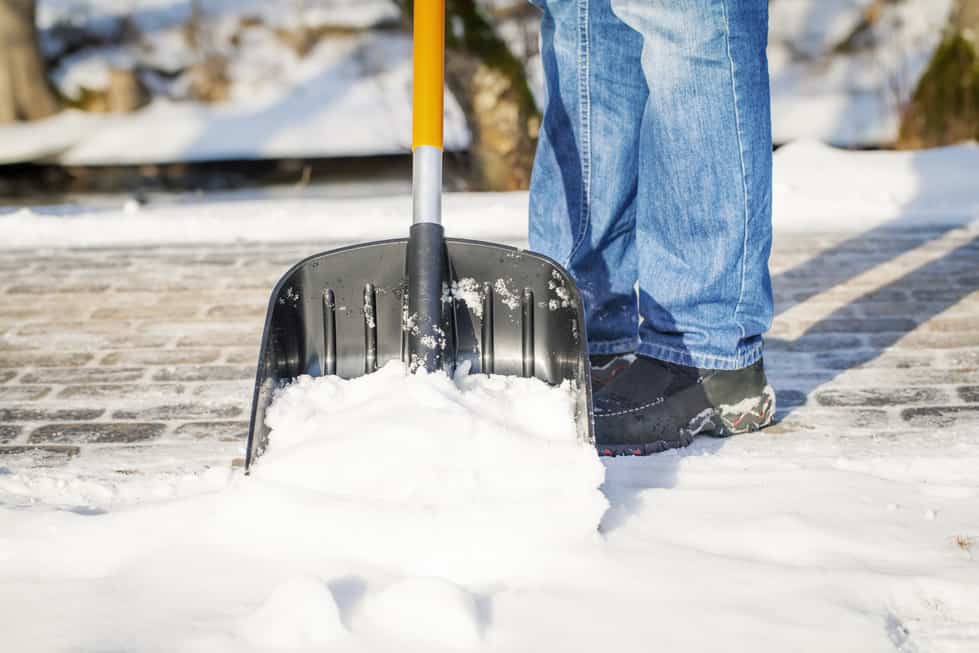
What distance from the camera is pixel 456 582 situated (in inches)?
→ 55.6

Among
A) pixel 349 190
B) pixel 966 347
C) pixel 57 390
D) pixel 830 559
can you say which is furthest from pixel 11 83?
pixel 830 559

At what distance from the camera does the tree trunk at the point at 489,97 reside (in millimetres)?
5766

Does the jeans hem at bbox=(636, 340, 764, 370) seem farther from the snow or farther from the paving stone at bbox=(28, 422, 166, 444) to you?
the paving stone at bbox=(28, 422, 166, 444)

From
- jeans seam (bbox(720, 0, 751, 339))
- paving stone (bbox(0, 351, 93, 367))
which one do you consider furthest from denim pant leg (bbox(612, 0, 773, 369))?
paving stone (bbox(0, 351, 93, 367))

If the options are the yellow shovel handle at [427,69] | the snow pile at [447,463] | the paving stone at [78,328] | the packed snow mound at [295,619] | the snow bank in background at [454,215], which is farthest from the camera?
the snow bank in background at [454,215]

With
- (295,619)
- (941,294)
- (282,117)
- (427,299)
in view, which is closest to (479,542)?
(295,619)

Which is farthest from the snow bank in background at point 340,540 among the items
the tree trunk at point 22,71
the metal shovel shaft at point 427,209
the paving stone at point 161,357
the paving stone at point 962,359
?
the tree trunk at point 22,71

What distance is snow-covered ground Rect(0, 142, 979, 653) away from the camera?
1.33 m

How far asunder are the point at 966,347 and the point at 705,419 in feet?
3.08

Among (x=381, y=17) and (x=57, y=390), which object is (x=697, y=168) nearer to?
(x=57, y=390)

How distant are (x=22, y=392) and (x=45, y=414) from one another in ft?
0.59

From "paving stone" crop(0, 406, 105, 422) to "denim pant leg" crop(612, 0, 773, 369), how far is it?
3.90 ft

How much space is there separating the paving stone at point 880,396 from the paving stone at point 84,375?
1573 mm

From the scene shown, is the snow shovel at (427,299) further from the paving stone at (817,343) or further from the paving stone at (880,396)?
the paving stone at (817,343)
